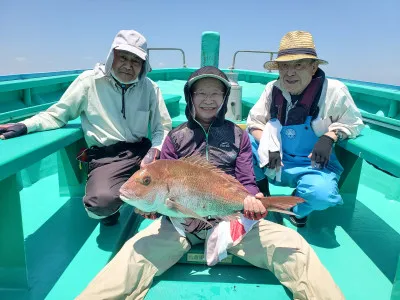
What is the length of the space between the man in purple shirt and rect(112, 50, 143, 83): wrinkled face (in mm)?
664

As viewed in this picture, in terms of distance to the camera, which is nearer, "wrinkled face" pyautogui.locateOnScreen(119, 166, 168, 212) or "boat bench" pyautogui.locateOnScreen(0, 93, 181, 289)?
"wrinkled face" pyautogui.locateOnScreen(119, 166, 168, 212)

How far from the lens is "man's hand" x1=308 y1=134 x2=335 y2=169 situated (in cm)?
252

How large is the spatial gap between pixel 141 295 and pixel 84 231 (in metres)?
1.02

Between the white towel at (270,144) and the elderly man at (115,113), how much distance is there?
90 cm

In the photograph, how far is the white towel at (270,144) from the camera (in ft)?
8.76

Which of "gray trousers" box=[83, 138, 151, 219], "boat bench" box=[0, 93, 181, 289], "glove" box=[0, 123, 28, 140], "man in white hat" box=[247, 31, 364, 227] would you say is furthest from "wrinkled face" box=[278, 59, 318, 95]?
"glove" box=[0, 123, 28, 140]

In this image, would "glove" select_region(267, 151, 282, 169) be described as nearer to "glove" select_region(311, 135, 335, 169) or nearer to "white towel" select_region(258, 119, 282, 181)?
"white towel" select_region(258, 119, 282, 181)

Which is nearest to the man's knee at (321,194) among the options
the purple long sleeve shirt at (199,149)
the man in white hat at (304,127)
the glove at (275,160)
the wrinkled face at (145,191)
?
→ the man in white hat at (304,127)

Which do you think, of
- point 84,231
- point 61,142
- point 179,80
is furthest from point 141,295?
point 179,80

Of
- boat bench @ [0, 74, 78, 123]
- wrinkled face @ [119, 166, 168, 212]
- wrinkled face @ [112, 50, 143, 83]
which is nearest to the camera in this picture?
wrinkled face @ [119, 166, 168, 212]

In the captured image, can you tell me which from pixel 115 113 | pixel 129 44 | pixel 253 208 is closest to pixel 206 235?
pixel 253 208

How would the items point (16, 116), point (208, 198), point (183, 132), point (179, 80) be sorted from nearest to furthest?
point (208, 198) → point (183, 132) → point (16, 116) → point (179, 80)

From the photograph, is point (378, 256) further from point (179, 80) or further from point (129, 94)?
point (179, 80)

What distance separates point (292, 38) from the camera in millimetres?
2674
